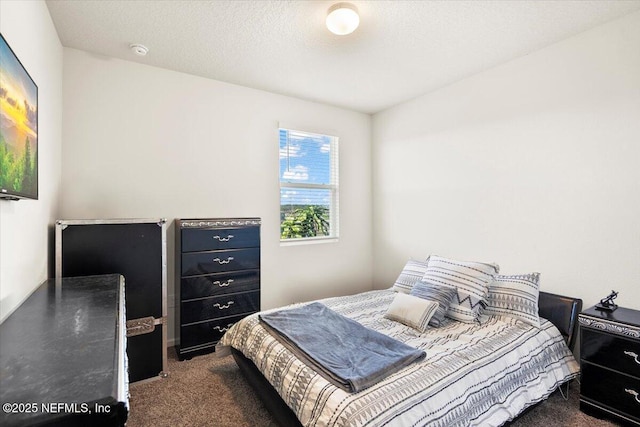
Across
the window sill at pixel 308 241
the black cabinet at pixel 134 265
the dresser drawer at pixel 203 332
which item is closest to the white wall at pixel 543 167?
the window sill at pixel 308 241

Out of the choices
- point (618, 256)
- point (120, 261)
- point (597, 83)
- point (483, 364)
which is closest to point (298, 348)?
point (483, 364)

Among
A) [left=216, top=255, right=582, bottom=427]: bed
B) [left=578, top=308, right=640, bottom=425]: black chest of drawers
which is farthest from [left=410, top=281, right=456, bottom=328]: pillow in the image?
[left=578, top=308, right=640, bottom=425]: black chest of drawers

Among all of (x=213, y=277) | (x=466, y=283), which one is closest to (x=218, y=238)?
(x=213, y=277)

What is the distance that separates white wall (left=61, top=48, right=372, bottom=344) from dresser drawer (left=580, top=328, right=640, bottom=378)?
8.29 feet

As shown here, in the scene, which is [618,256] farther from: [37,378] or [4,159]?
[4,159]

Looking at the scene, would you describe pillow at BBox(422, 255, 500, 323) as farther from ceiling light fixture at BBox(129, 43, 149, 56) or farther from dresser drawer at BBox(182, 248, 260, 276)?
ceiling light fixture at BBox(129, 43, 149, 56)

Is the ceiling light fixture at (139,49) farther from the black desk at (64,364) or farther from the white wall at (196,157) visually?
the black desk at (64,364)

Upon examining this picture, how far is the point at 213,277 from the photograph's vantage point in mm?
2809

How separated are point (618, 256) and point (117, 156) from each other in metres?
4.08

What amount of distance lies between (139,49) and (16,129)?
152 centimetres

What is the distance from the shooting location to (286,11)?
2.09 meters

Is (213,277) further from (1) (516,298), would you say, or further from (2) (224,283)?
(1) (516,298)

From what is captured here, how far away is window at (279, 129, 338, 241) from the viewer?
3.73 meters

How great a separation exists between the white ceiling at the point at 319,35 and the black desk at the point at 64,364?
1.94 metres
